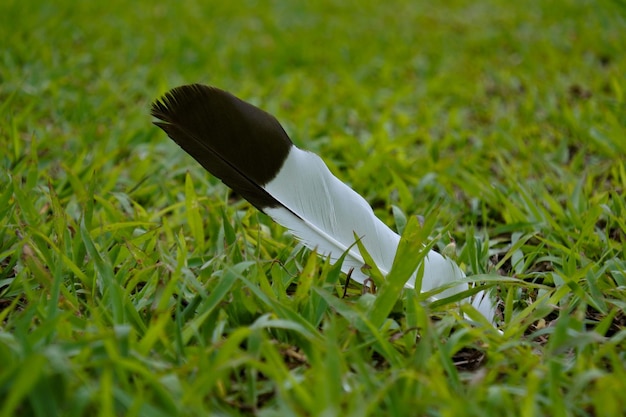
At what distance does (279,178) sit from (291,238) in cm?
34

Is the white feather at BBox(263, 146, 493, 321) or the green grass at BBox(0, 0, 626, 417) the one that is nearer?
the green grass at BBox(0, 0, 626, 417)

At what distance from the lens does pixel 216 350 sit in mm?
1159

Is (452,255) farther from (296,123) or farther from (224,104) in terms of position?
(296,123)

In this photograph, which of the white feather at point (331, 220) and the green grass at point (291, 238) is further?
the white feather at point (331, 220)

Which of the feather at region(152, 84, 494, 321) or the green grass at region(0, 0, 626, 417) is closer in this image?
the green grass at region(0, 0, 626, 417)

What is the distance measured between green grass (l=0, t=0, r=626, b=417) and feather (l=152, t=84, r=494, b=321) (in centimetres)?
7

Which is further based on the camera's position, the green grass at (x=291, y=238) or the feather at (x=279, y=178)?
the feather at (x=279, y=178)

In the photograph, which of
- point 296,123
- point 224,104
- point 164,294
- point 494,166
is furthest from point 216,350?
point 296,123

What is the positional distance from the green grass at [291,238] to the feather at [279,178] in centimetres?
7

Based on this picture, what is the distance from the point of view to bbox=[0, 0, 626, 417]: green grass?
1059mm

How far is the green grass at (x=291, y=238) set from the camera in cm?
106

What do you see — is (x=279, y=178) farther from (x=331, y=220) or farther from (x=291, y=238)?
(x=291, y=238)

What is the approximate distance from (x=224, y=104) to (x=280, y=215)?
26 cm

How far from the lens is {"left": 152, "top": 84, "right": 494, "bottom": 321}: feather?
1.41 meters
